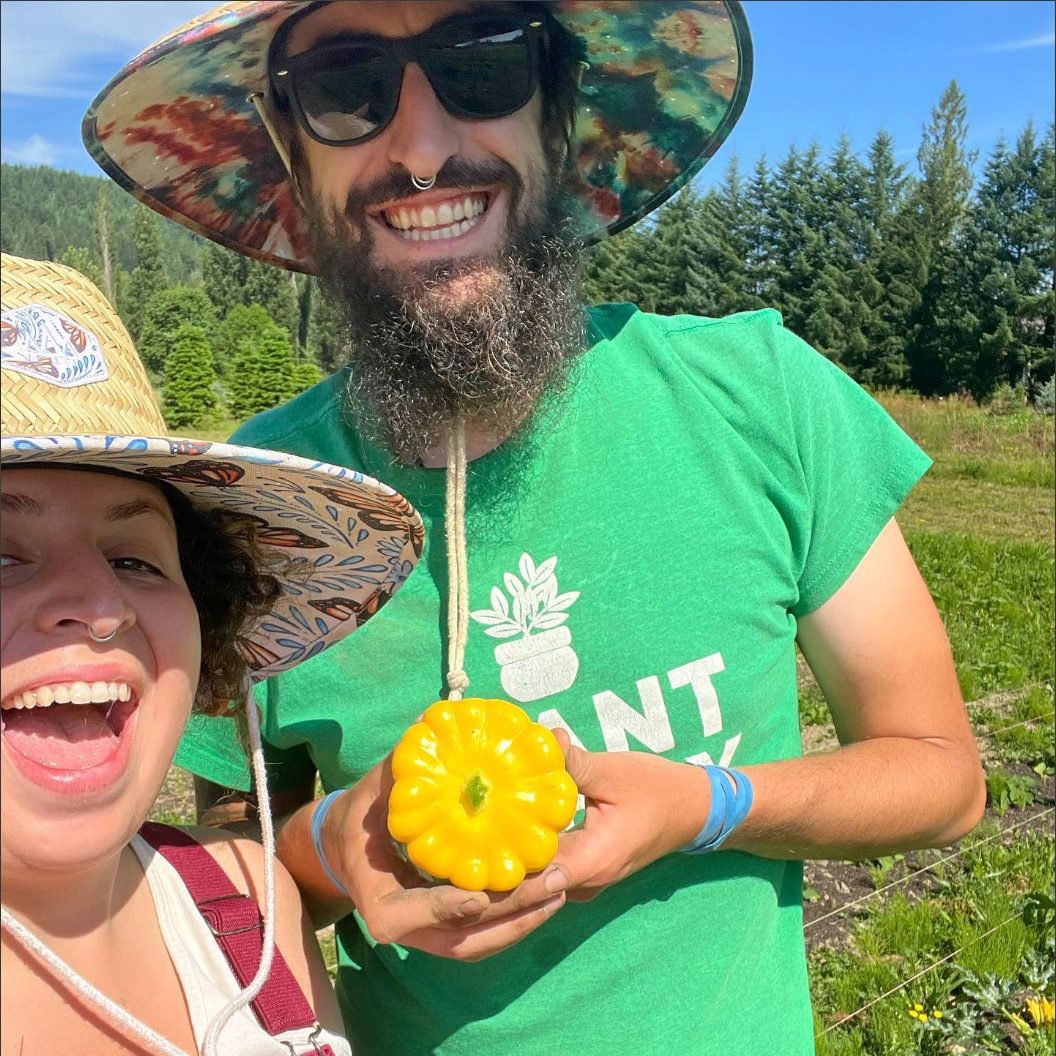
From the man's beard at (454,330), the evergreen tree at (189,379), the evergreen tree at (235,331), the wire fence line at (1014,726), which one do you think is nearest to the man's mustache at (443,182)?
the man's beard at (454,330)

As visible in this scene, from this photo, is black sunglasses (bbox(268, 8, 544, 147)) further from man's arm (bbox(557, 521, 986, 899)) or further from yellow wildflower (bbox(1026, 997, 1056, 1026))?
yellow wildflower (bbox(1026, 997, 1056, 1026))

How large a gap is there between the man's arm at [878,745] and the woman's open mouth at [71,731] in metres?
0.89

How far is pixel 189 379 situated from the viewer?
119ft

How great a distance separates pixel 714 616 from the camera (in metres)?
1.82

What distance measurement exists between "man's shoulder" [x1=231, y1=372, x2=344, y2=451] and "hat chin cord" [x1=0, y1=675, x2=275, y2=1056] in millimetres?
586

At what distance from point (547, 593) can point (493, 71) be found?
0.93 meters

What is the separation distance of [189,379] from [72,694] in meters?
37.1

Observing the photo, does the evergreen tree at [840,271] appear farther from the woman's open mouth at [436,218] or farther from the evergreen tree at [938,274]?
the woman's open mouth at [436,218]

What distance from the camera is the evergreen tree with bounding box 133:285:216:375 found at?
1649 inches

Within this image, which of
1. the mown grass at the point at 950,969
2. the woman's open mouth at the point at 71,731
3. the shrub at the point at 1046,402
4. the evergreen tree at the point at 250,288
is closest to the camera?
the woman's open mouth at the point at 71,731

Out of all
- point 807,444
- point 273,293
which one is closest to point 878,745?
point 807,444

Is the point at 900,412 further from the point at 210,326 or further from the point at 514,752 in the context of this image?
the point at 210,326

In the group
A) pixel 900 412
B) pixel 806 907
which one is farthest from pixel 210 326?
pixel 806 907

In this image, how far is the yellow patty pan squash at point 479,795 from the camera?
150 cm
